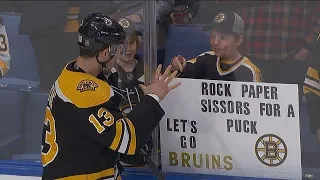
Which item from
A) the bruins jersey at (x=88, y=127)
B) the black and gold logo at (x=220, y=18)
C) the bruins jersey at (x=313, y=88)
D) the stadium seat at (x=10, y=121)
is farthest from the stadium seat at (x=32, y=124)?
the bruins jersey at (x=313, y=88)

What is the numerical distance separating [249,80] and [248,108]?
0.29 feet

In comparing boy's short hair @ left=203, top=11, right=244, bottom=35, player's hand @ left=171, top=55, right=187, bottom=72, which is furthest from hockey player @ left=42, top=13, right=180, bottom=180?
boy's short hair @ left=203, top=11, right=244, bottom=35

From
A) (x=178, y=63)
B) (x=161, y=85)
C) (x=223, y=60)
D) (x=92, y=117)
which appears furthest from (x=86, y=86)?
(x=223, y=60)

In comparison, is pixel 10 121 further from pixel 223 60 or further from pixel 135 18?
pixel 223 60

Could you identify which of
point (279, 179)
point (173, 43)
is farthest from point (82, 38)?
point (279, 179)

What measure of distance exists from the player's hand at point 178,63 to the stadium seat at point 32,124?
488 millimetres

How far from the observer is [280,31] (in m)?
2.22

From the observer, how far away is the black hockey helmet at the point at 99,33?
2.02 meters

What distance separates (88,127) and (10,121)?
24.7 inches

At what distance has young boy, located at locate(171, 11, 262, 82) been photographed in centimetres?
224

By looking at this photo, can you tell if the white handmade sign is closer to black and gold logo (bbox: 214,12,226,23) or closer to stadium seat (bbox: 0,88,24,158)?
black and gold logo (bbox: 214,12,226,23)

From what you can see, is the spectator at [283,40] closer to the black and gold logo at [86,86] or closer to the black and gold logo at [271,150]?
the black and gold logo at [271,150]

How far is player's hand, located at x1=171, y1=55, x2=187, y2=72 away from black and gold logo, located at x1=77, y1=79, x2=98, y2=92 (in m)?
0.35

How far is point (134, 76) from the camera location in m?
2.33
